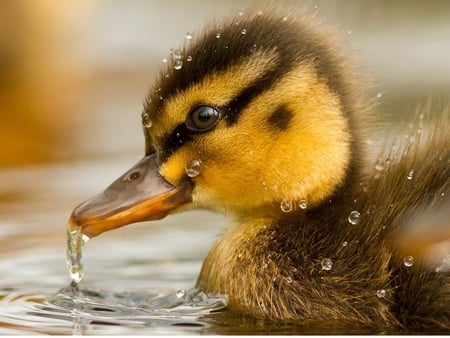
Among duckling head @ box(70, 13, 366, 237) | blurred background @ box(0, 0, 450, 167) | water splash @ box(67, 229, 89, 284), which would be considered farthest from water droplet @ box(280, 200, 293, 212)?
blurred background @ box(0, 0, 450, 167)

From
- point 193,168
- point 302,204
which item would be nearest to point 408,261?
point 302,204

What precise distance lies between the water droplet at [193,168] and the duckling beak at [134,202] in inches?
1.5

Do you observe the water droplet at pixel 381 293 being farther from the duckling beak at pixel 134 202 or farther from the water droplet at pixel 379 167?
the duckling beak at pixel 134 202

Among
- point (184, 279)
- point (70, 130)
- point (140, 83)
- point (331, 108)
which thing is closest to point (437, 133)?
point (331, 108)

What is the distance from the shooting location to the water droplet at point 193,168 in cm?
403

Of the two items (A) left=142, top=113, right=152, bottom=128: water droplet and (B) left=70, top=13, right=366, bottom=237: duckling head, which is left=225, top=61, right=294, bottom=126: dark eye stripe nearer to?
(B) left=70, top=13, right=366, bottom=237: duckling head

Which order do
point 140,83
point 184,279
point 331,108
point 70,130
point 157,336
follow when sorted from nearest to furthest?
1. point 157,336
2. point 331,108
3. point 184,279
4. point 70,130
5. point 140,83

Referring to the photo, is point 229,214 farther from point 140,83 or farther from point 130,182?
point 140,83

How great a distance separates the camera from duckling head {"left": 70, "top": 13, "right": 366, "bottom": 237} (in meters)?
3.97

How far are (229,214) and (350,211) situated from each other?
380 mm

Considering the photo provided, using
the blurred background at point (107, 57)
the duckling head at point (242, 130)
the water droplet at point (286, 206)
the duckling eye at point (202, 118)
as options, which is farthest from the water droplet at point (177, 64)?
the blurred background at point (107, 57)

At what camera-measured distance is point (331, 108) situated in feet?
13.2

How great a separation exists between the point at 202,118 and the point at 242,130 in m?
0.11

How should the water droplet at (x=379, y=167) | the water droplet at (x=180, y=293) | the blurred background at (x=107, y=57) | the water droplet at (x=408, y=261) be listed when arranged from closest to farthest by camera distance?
the water droplet at (x=408, y=261) → the water droplet at (x=379, y=167) → the water droplet at (x=180, y=293) → the blurred background at (x=107, y=57)
